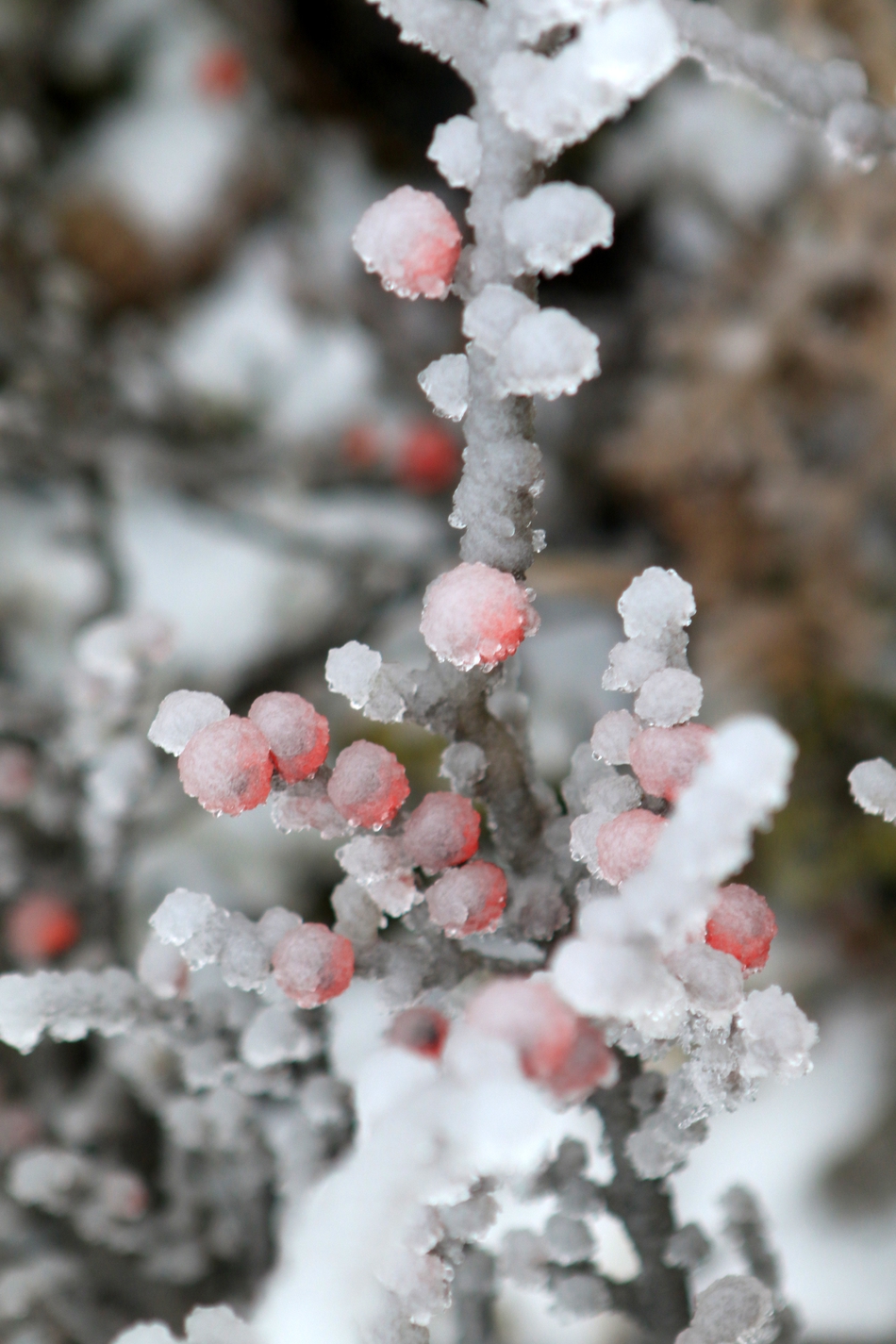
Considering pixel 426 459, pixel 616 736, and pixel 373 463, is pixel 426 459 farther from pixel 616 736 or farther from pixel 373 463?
pixel 616 736

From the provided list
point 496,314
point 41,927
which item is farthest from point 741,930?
point 41,927

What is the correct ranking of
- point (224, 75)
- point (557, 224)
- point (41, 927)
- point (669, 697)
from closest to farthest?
point (557, 224)
point (669, 697)
point (41, 927)
point (224, 75)

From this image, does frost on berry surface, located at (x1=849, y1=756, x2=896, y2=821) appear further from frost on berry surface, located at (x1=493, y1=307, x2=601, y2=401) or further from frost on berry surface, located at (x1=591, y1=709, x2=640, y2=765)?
frost on berry surface, located at (x1=493, y1=307, x2=601, y2=401)

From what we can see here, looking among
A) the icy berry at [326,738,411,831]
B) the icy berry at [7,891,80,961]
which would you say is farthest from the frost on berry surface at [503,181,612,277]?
the icy berry at [7,891,80,961]

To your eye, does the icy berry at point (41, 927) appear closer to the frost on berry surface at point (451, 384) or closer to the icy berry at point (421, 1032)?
the icy berry at point (421, 1032)

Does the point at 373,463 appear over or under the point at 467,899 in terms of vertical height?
over

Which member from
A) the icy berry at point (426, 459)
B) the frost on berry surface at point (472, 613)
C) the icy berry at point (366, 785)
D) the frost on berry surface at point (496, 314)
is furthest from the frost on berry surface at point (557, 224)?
the icy berry at point (426, 459)

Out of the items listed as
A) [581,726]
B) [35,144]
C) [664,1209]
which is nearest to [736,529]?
[581,726]
